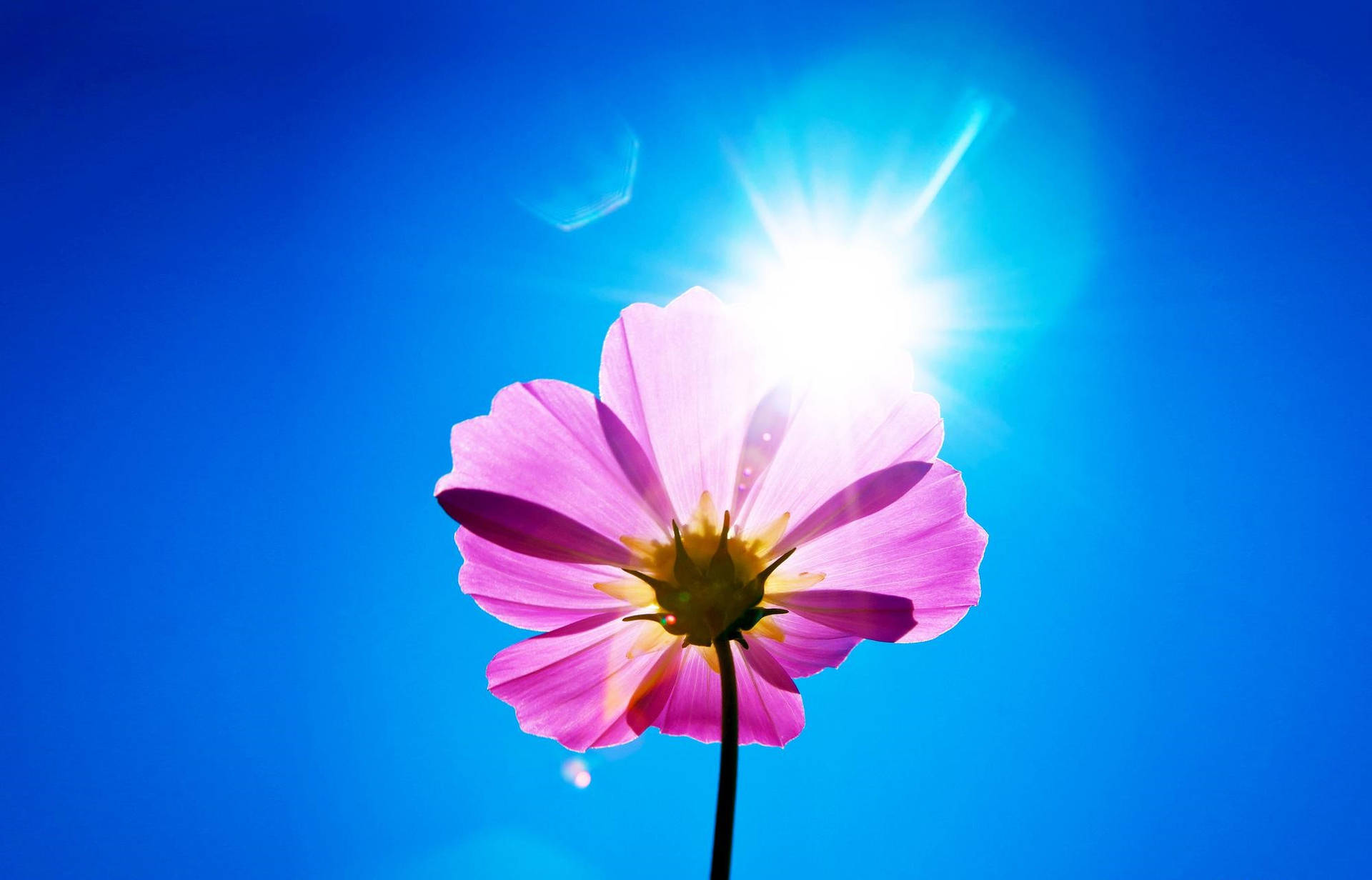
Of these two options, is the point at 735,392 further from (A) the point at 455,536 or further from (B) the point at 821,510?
(A) the point at 455,536

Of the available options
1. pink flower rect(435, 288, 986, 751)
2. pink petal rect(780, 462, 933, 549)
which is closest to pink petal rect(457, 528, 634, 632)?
pink flower rect(435, 288, 986, 751)

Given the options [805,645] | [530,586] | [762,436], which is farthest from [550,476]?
[805,645]

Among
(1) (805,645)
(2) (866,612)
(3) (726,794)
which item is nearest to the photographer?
(3) (726,794)

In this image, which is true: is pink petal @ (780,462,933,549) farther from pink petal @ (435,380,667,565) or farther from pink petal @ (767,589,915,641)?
pink petal @ (435,380,667,565)

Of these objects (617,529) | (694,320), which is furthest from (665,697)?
(694,320)

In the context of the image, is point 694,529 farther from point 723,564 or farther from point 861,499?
point 861,499

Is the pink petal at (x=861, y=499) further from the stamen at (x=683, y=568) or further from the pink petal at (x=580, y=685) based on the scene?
the pink petal at (x=580, y=685)
